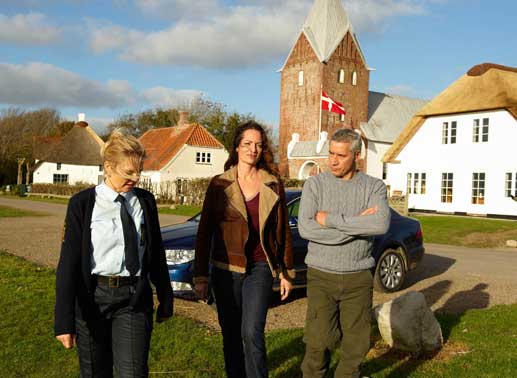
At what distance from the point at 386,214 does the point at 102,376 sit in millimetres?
2192

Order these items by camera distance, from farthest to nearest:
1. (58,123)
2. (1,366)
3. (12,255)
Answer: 1. (58,123)
2. (12,255)
3. (1,366)

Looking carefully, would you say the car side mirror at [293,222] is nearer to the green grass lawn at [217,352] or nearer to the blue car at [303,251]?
the blue car at [303,251]

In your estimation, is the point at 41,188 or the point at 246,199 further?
the point at 41,188

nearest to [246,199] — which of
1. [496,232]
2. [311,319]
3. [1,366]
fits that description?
[311,319]

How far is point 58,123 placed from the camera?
246ft

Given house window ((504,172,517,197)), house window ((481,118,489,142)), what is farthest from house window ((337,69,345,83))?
house window ((504,172,517,197))

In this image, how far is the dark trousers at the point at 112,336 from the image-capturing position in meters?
3.10

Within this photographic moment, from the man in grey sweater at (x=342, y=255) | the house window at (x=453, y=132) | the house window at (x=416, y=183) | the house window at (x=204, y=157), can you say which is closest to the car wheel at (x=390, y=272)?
the man in grey sweater at (x=342, y=255)

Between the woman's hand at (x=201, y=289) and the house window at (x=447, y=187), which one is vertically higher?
the house window at (x=447, y=187)

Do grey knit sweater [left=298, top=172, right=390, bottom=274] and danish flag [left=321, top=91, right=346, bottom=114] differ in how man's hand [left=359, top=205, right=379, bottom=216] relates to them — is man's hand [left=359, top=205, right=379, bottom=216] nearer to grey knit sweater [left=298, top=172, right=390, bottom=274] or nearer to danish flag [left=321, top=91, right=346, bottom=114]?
grey knit sweater [left=298, top=172, right=390, bottom=274]

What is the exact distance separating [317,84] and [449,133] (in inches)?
887

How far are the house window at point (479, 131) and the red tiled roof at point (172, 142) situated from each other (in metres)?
22.1

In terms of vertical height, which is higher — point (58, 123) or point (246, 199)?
point (58, 123)

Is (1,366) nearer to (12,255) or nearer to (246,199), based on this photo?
(246,199)
